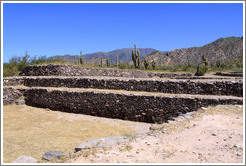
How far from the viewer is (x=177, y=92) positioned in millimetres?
11258

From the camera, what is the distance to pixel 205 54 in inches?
2522

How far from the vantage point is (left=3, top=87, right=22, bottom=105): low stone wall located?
1341 centimetres

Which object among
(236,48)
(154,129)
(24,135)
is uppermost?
(236,48)

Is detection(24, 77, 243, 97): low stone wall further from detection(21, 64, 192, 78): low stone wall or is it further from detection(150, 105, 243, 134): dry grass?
detection(21, 64, 192, 78): low stone wall

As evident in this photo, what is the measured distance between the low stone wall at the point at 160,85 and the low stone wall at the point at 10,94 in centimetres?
200

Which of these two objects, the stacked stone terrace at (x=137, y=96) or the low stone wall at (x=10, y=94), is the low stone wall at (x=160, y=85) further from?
the low stone wall at (x=10, y=94)

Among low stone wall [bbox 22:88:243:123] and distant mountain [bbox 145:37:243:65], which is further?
distant mountain [bbox 145:37:243:65]

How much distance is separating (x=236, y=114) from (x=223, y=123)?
4.26 feet

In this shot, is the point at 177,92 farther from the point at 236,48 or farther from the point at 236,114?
the point at 236,48

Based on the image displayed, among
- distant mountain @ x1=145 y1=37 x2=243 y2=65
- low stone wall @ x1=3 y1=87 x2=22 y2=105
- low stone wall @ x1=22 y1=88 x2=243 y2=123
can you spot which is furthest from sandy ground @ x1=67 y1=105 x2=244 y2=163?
distant mountain @ x1=145 y1=37 x2=243 y2=65

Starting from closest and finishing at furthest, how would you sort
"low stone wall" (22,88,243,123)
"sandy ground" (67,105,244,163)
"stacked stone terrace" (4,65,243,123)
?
"sandy ground" (67,105,244,163) < "low stone wall" (22,88,243,123) < "stacked stone terrace" (4,65,243,123)

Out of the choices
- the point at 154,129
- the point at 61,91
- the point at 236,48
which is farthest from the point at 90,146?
the point at 236,48

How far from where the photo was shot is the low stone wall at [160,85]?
10.2 meters

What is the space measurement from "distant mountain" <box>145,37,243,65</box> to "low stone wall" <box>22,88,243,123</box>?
51365 millimetres
